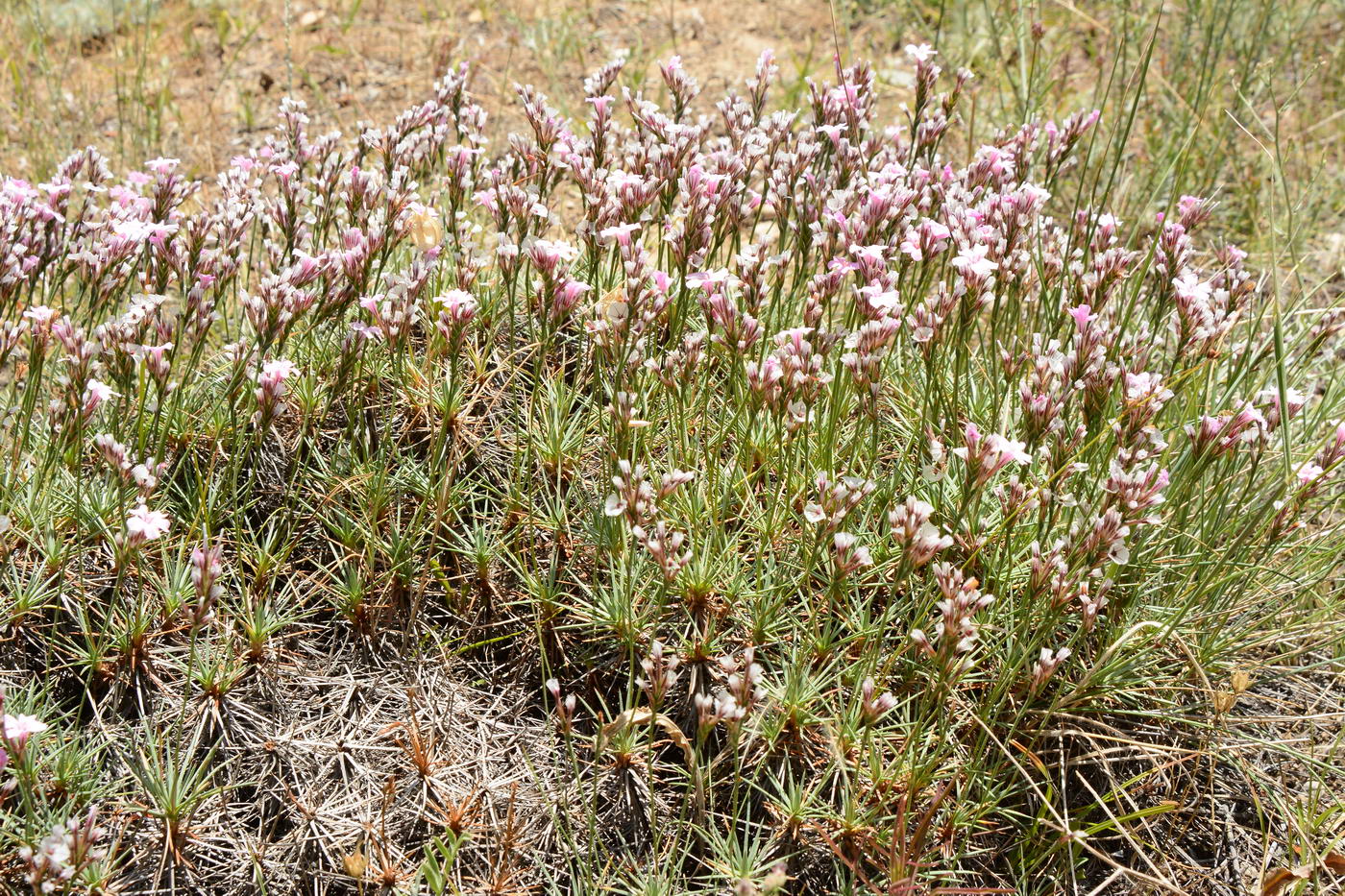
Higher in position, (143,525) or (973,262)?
(973,262)

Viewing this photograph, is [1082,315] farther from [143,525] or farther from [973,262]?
[143,525]

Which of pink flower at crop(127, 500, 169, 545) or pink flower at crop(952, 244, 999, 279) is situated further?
pink flower at crop(952, 244, 999, 279)

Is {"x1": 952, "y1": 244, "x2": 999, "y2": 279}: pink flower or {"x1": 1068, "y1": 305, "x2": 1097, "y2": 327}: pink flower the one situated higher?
{"x1": 952, "y1": 244, "x2": 999, "y2": 279}: pink flower

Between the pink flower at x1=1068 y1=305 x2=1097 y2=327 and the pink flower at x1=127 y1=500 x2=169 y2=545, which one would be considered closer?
the pink flower at x1=127 y1=500 x2=169 y2=545

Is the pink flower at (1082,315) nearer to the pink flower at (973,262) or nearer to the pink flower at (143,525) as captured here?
the pink flower at (973,262)

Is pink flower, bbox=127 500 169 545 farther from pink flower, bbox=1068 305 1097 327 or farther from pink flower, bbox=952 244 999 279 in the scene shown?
pink flower, bbox=1068 305 1097 327

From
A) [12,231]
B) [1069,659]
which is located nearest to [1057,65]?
[1069,659]

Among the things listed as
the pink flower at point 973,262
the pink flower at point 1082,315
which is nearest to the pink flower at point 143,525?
the pink flower at point 973,262

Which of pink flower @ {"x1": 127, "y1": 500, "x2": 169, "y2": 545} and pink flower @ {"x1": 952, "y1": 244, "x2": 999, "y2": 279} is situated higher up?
pink flower @ {"x1": 952, "y1": 244, "x2": 999, "y2": 279}

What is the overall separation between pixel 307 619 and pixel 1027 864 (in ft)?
6.78

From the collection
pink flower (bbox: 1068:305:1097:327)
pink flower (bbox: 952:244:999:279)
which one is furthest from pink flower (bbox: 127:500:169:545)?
pink flower (bbox: 1068:305:1097:327)

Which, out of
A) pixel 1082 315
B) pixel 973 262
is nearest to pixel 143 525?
pixel 973 262

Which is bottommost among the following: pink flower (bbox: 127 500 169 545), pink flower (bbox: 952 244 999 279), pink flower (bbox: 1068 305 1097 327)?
pink flower (bbox: 127 500 169 545)

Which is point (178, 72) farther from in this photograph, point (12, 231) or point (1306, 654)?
point (1306, 654)
